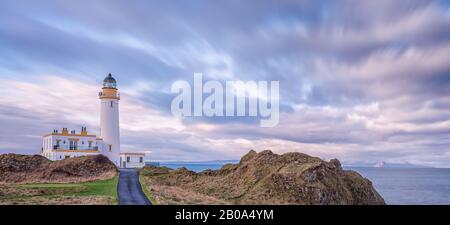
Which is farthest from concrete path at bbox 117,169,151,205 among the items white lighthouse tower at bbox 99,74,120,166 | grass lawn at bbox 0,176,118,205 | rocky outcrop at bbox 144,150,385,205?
white lighthouse tower at bbox 99,74,120,166

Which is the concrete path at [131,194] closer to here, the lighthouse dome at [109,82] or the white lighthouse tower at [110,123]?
the white lighthouse tower at [110,123]

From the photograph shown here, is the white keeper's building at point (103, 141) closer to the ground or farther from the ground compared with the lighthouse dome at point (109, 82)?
closer to the ground

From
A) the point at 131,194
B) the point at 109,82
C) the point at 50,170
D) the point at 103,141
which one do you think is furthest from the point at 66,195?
the point at 109,82

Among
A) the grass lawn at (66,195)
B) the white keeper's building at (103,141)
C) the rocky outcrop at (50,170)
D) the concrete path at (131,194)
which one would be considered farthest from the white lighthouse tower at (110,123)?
the grass lawn at (66,195)

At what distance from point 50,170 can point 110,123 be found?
57.6ft

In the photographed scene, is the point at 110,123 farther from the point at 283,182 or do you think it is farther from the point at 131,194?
the point at 283,182

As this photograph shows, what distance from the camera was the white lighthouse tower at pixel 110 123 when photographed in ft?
210

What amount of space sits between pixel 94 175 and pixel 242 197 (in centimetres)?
2214

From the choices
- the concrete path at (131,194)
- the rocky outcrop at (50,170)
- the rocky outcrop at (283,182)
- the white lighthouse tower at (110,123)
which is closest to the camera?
the concrete path at (131,194)

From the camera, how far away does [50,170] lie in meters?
47.9

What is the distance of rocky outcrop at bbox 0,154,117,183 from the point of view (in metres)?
45.8

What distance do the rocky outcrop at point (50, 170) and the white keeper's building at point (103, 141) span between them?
8.84m

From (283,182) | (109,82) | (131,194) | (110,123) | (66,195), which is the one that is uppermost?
(109,82)
